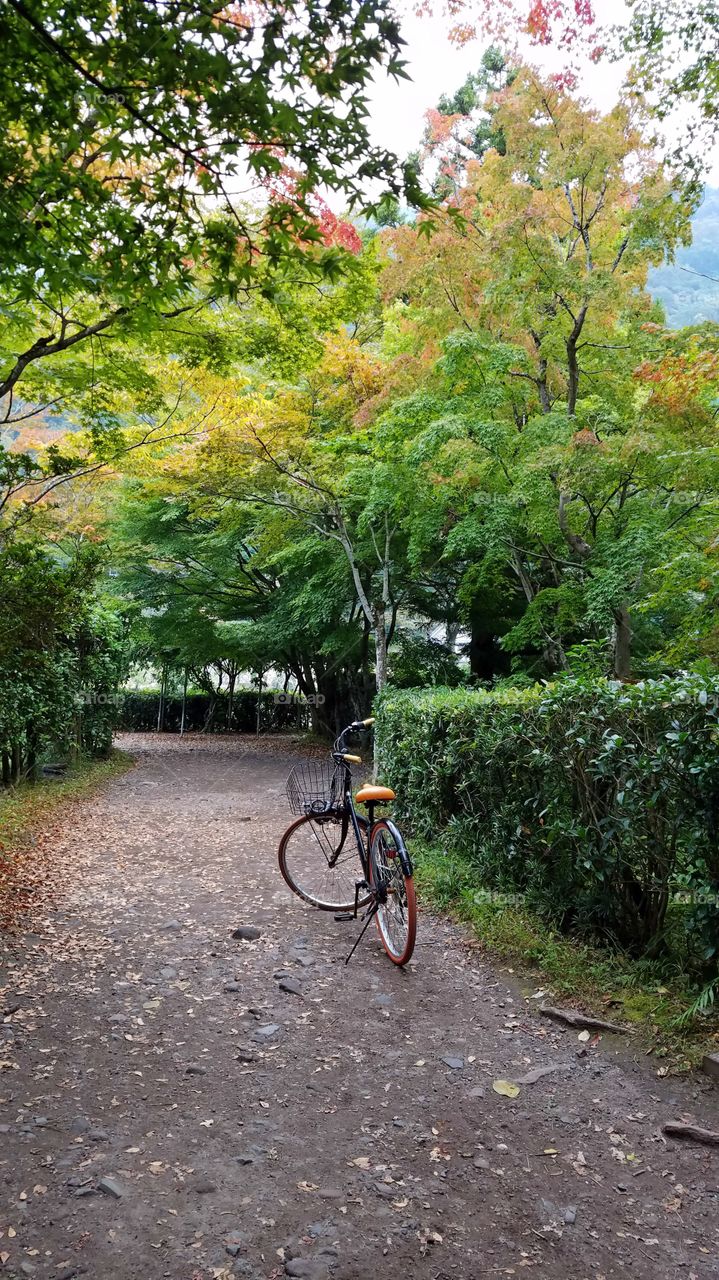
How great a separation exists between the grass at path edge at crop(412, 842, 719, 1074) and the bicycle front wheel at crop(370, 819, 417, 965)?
23.5 inches

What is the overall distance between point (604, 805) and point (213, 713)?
22556mm

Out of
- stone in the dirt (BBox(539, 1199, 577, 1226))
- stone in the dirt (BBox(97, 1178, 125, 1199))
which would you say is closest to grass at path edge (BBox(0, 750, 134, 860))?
stone in the dirt (BBox(97, 1178, 125, 1199))

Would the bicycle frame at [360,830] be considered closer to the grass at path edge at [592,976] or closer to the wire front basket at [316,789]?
the wire front basket at [316,789]

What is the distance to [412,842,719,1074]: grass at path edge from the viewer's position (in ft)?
10.7

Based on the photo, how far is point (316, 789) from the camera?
5516 mm

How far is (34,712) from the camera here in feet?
30.6

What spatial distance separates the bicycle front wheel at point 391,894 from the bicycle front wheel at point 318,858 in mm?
608

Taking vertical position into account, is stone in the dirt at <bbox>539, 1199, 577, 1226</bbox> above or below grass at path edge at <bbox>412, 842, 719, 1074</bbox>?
below

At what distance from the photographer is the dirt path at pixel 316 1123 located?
2.16 metres

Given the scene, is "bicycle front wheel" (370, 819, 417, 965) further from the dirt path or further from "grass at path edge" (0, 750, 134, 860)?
"grass at path edge" (0, 750, 134, 860)

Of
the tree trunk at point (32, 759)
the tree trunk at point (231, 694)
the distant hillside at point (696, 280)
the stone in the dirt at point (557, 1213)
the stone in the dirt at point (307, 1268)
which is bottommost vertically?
the stone in the dirt at point (307, 1268)

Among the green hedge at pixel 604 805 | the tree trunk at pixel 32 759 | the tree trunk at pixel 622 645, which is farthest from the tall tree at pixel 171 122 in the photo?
the tree trunk at pixel 32 759

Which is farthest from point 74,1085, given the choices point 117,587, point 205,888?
point 117,587

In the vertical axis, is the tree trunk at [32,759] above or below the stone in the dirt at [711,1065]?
above
